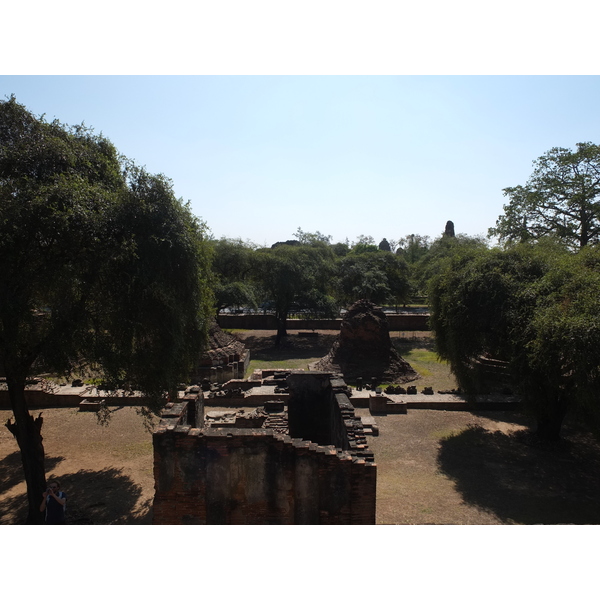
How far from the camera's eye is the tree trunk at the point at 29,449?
9.27m

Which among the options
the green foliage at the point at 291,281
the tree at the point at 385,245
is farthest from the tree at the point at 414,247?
the green foliage at the point at 291,281

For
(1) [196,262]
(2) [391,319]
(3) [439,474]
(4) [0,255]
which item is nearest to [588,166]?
(2) [391,319]

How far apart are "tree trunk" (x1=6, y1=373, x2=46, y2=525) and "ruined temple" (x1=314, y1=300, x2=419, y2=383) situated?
13129 mm

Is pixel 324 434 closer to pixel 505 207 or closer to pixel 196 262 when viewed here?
pixel 196 262

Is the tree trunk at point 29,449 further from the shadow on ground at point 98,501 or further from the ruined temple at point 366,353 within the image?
the ruined temple at point 366,353

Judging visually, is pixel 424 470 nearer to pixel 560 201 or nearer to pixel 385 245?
pixel 560 201

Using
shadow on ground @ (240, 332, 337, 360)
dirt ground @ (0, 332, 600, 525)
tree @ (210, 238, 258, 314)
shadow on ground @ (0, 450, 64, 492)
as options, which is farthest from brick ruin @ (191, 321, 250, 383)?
shadow on ground @ (0, 450, 64, 492)

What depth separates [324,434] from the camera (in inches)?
491

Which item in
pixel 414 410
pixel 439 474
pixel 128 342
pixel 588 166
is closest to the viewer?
pixel 128 342

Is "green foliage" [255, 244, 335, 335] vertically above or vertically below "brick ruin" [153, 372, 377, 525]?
above

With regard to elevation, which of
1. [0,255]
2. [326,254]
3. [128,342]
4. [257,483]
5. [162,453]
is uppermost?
[326,254]

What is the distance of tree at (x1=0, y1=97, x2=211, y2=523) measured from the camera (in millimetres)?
7973

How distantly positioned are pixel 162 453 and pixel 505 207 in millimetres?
25608

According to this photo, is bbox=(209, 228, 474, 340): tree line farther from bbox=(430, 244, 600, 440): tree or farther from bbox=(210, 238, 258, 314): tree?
bbox=(430, 244, 600, 440): tree
